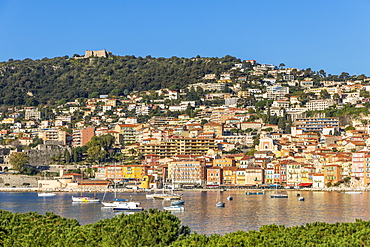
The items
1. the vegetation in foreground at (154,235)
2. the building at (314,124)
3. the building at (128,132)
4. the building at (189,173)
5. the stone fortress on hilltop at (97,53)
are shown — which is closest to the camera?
the vegetation in foreground at (154,235)

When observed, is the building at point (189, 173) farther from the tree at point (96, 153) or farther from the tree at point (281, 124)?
the tree at point (281, 124)

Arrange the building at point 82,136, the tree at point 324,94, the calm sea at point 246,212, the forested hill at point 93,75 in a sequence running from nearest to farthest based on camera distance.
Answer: the calm sea at point 246,212 → the building at point 82,136 → the tree at point 324,94 → the forested hill at point 93,75

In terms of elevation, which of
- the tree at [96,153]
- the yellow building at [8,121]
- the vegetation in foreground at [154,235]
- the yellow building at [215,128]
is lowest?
the vegetation in foreground at [154,235]

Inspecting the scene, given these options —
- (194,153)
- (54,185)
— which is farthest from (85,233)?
(194,153)

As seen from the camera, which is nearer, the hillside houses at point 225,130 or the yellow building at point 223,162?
the hillside houses at point 225,130

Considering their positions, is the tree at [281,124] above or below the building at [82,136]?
above

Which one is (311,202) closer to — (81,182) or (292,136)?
(81,182)

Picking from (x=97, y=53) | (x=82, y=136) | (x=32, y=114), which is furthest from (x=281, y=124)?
(x=97, y=53)

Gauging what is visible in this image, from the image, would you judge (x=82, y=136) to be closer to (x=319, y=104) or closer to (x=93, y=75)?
(x=319, y=104)

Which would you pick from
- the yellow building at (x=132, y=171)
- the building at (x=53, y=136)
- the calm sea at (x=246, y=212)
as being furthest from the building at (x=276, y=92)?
the calm sea at (x=246, y=212)
